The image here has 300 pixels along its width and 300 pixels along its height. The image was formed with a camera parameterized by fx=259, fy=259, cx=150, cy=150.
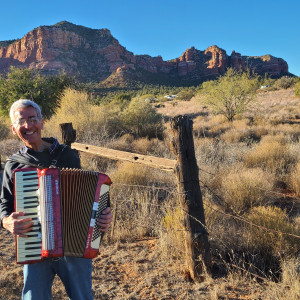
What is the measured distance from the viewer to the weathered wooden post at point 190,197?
2.96 metres

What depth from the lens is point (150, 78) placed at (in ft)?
285

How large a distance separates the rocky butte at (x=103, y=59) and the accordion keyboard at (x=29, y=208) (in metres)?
73.2

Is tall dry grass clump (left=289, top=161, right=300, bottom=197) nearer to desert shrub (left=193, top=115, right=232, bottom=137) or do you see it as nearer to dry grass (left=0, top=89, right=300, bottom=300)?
dry grass (left=0, top=89, right=300, bottom=300)

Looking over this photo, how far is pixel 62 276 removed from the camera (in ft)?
7.02

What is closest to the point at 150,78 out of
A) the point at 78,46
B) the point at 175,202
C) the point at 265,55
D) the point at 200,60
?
the point at 78,46

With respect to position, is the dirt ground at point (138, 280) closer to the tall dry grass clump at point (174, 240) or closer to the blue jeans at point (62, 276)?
the tall dry grass clump at point (174, 240)

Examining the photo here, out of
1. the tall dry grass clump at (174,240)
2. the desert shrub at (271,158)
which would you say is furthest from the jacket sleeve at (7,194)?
the desert shrub at (271,158)

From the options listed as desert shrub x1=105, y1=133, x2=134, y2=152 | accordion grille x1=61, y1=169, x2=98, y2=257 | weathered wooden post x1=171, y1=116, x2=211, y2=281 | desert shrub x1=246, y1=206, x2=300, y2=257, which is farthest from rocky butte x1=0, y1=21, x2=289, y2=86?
accordion grille x1=61, y1=169, x2=98, y2=257

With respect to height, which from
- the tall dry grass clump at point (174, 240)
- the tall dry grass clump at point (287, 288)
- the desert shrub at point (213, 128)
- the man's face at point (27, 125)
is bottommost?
the tall dry grass clump at point (287, 288)

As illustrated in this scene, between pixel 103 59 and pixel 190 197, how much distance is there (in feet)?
319

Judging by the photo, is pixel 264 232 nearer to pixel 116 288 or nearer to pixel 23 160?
pixel 116 288

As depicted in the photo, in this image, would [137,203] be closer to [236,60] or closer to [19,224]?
[19,224]

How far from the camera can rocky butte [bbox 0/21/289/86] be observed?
86.4 m

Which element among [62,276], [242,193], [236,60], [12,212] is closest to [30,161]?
[12,212]
